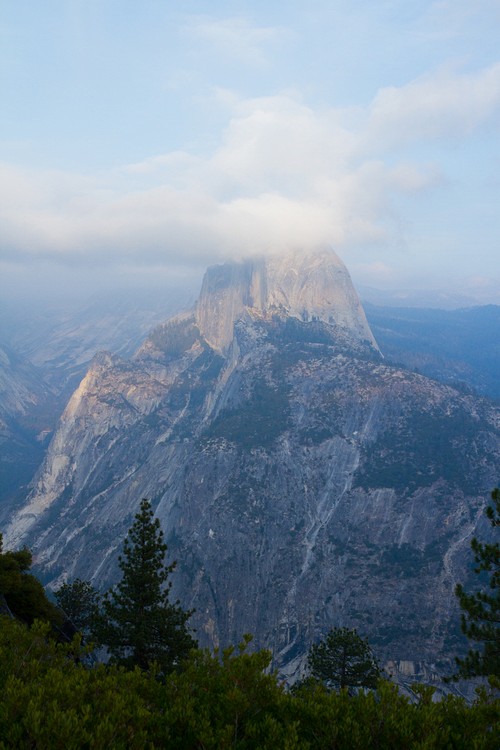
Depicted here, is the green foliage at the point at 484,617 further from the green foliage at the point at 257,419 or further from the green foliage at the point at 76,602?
the green foliage at the point at 257,419

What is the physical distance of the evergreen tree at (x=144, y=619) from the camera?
109 feet

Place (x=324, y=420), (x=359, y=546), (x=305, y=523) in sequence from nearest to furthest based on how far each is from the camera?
(x=359, y=546) < (x=305, y=523) < (x=324, y=420)

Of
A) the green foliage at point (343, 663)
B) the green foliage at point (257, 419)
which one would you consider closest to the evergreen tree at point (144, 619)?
the green foliage at point (343, 663)

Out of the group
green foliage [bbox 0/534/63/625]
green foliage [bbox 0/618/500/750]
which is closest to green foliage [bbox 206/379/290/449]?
→ green foliage [bbox 0/534/63/625]

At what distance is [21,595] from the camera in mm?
35562

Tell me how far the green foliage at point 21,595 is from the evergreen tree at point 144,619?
5.71 m

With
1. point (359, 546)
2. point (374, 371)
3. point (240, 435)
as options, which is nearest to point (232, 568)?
point (359, 546)

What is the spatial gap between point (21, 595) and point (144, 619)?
34.1 ft

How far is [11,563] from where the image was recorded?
121 feet

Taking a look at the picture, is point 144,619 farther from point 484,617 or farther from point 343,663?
point 484,617

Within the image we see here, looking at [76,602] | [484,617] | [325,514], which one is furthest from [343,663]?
[325,514]

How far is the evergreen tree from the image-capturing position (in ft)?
109

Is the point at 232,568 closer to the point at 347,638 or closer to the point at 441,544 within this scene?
the point at 441,544

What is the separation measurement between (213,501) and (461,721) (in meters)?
148
